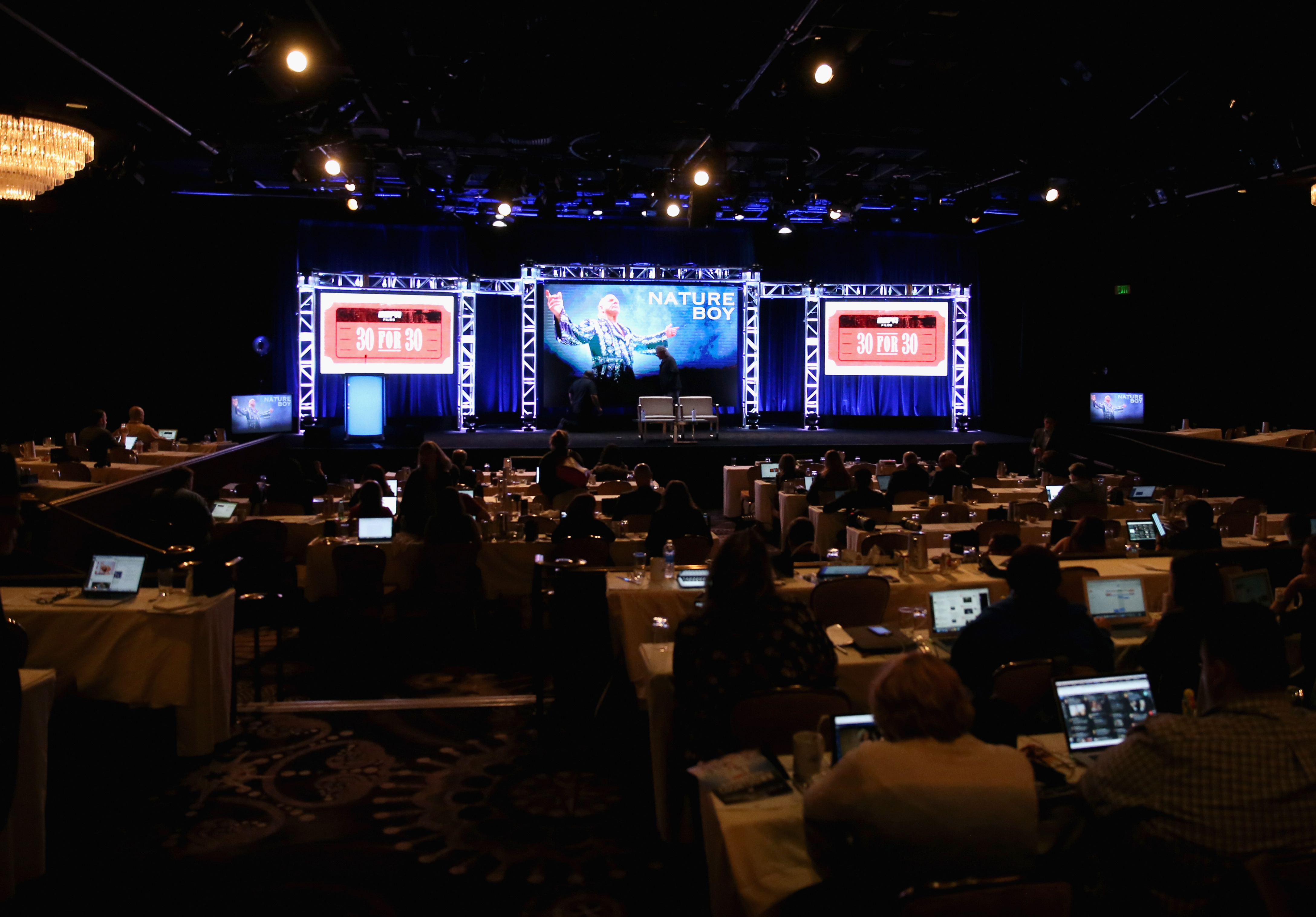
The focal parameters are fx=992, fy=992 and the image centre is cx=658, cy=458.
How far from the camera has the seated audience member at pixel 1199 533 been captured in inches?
243

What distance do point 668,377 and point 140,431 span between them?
8661mm

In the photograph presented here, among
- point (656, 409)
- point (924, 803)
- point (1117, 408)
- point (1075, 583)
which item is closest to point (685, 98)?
point (656, 409)

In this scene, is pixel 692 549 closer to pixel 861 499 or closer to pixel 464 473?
pixel 861 499

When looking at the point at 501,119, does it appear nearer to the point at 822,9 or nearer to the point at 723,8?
the point at 723,8

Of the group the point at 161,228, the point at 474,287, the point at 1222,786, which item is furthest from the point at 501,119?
the point at 1222,786

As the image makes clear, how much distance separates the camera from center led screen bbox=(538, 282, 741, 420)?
711 inches

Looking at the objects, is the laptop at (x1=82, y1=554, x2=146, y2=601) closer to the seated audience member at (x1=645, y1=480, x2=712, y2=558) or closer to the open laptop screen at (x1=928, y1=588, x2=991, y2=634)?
the seated audience member at (x1=645, y1=480, x2=712, y2=558)

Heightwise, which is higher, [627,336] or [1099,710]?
[627,336]

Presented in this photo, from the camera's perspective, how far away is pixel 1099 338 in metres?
17.8

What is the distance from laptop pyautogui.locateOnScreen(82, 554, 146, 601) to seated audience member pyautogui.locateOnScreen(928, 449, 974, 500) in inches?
269

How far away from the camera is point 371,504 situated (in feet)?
24.0

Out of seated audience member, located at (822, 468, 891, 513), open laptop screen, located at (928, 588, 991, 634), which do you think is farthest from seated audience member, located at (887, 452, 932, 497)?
open laptop screen, located at (928, 588, 991, 634)

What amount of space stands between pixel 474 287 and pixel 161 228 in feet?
16.5

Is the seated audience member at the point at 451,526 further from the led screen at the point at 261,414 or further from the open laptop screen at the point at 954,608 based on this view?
the led screen at the point at 261,414
